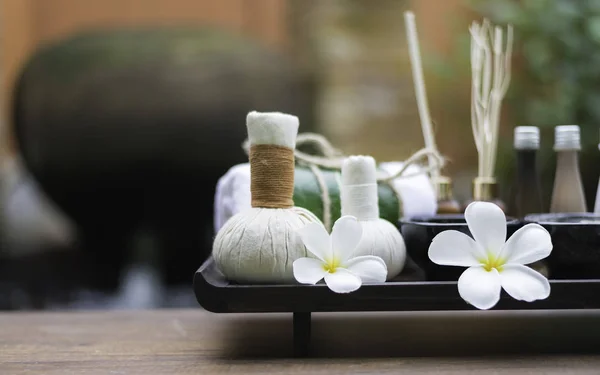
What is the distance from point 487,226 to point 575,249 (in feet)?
0.22

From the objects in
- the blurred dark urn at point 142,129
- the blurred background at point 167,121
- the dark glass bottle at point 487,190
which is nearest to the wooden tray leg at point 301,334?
the dark glass bottle at point 487,190

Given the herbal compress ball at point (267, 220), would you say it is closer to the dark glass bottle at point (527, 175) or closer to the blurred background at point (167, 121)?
the dark glass bottle at point (527, 175)

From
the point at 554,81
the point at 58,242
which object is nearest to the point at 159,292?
the point at 58,242

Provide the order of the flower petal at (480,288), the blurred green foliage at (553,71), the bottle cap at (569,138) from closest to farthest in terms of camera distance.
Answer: the flower petal at (480,288) < the bottle cap at (569,138) < the blurred green foliage at (553,71)

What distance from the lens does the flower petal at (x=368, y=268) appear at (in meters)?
0.40

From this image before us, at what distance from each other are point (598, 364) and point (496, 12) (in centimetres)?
115

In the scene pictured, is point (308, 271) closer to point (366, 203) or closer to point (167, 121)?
point (366, 203)

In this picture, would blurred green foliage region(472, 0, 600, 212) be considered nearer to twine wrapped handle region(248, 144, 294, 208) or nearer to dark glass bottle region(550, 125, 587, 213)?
dark glass bottle region(550, 125, 587, 213)

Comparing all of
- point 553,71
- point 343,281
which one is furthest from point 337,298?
point 553,71

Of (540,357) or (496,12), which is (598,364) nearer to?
(540,357)

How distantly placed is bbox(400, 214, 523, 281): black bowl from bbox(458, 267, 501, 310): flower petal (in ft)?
0.09

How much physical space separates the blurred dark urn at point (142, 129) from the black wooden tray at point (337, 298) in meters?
0.87

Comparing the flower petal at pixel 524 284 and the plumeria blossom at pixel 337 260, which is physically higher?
the plumeria blossom at pixel 337 260

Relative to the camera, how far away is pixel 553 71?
1283 millimetres
